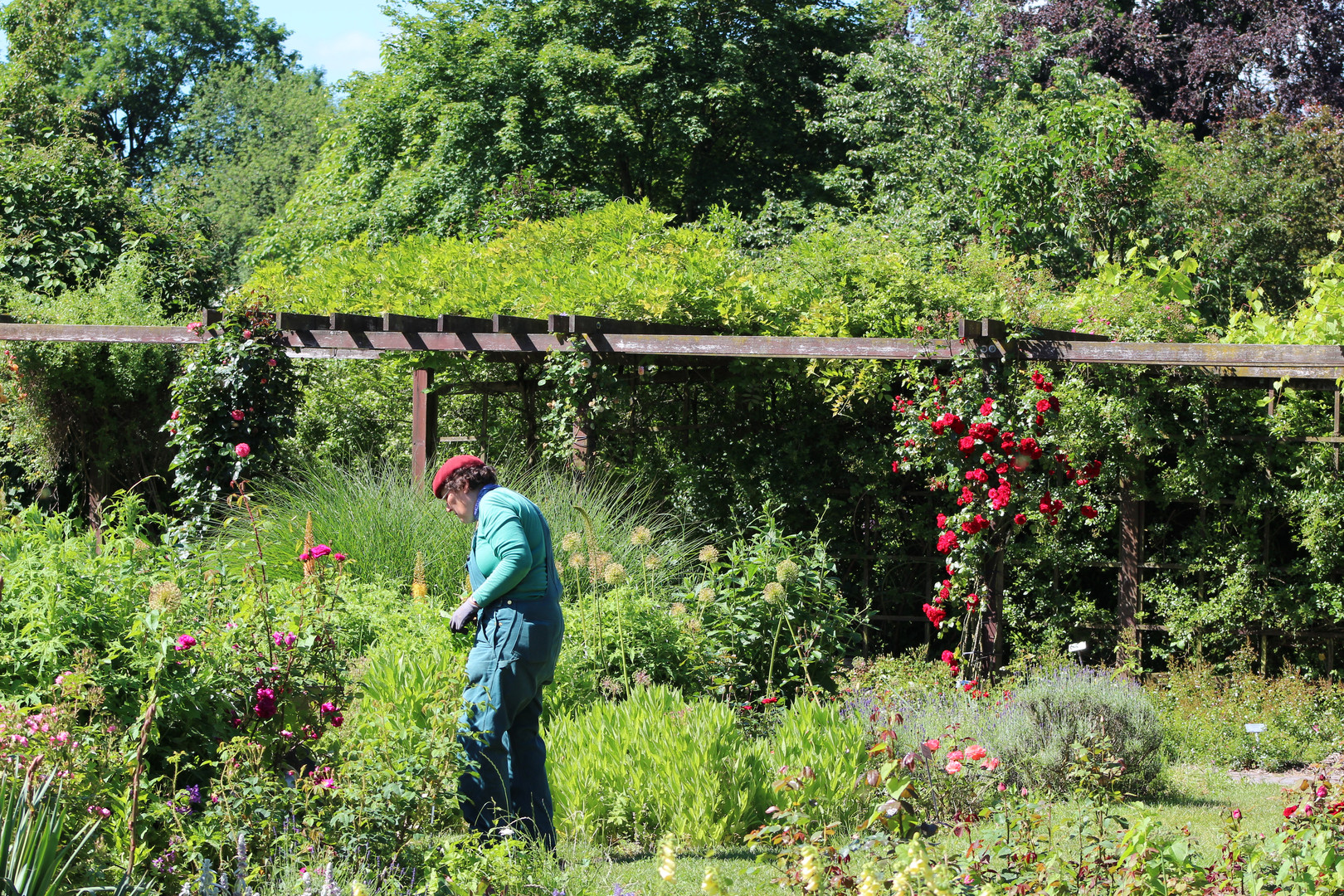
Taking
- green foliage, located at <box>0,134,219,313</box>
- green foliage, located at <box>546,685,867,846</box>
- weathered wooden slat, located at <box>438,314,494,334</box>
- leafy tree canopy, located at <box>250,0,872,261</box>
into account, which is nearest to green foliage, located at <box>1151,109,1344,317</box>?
leafy tree canopy, located at <box>250,0,872,261</box>

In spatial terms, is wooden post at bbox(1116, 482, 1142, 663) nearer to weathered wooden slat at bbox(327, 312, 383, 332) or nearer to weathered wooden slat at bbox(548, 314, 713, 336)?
weathered wooden slat at bbox(548, 314, 713, 336)

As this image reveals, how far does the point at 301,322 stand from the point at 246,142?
84.9 feet

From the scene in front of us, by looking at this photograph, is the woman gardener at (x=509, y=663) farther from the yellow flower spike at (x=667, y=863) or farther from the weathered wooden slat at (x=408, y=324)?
the weathered wooden slat at (x=408, y=324)

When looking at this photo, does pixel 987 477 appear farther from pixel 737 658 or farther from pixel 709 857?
pixel 709 857

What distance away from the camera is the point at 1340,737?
5.84m

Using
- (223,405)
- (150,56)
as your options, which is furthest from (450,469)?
(150,56)

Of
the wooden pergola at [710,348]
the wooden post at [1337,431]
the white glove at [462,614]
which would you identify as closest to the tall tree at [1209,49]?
the wooden post at [1337,431]

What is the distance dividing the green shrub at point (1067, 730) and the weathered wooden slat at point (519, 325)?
3518mm

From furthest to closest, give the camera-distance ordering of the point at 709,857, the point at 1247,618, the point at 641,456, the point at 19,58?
the point at 19,58 → the point at 641,456 → the point at 1247,618 → the point at 709,857

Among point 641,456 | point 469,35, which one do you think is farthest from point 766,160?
point 641,456

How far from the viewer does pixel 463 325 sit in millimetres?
7141

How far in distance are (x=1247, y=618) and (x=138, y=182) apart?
1493 centimetres

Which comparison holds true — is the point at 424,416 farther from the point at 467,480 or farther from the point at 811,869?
the point at 811,869

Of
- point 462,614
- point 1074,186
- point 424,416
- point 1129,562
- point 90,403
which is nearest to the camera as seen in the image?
point 462,614
